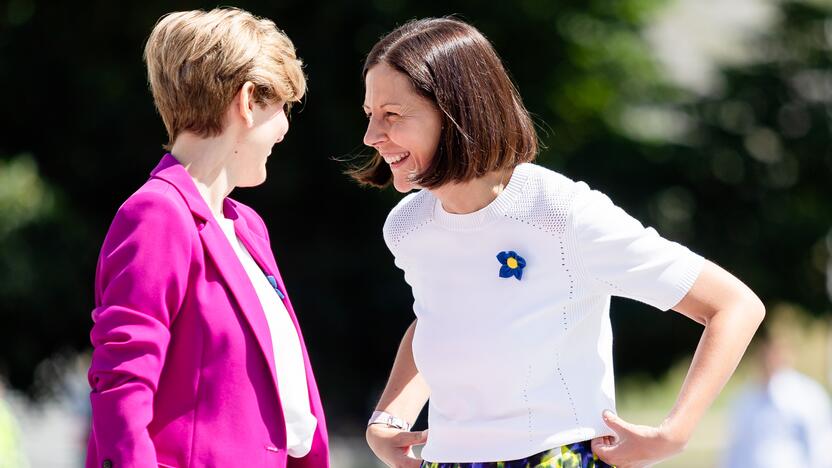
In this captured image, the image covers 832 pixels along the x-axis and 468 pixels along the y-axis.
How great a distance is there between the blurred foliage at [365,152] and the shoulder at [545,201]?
18.1 feet

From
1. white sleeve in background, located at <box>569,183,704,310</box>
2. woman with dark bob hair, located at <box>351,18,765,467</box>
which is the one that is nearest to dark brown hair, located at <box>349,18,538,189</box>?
woman with dark bob hair, located at <box>351,18,765,467</box>

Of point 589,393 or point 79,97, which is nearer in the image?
point 589,393

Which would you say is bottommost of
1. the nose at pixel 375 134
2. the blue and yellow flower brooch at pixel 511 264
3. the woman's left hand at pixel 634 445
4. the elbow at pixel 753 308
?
the woman's left hand at pixel 634 445

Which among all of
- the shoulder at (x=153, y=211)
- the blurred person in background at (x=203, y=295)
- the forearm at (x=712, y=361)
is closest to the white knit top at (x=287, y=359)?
the blurred person in background at (x=203, y=295)

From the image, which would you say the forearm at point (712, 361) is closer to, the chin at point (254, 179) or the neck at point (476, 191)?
the neck at point (476, 191)

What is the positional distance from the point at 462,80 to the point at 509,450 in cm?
73

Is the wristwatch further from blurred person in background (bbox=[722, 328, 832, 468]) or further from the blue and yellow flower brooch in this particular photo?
blurred person in background (bbox=[722, 328, 832, 468])

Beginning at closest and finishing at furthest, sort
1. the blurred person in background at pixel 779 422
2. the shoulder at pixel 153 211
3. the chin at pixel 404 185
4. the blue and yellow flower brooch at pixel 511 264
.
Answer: the shoulder at pixel 153 211 < the blue and yellow flower brooch at pixel 511 264 < the chin at pixel 404 185 < the blurred person in background at pixel 779 422

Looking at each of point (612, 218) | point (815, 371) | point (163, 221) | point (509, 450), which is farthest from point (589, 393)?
point (815, 371)

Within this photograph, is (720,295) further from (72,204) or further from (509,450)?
(72,204)

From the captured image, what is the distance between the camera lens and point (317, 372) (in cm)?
885

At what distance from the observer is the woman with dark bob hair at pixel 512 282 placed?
7.61 ft

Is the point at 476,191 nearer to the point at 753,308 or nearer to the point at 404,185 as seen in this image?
the point at 404,185

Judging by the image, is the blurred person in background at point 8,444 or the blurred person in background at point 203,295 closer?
the blurred person in background at point 203,295
